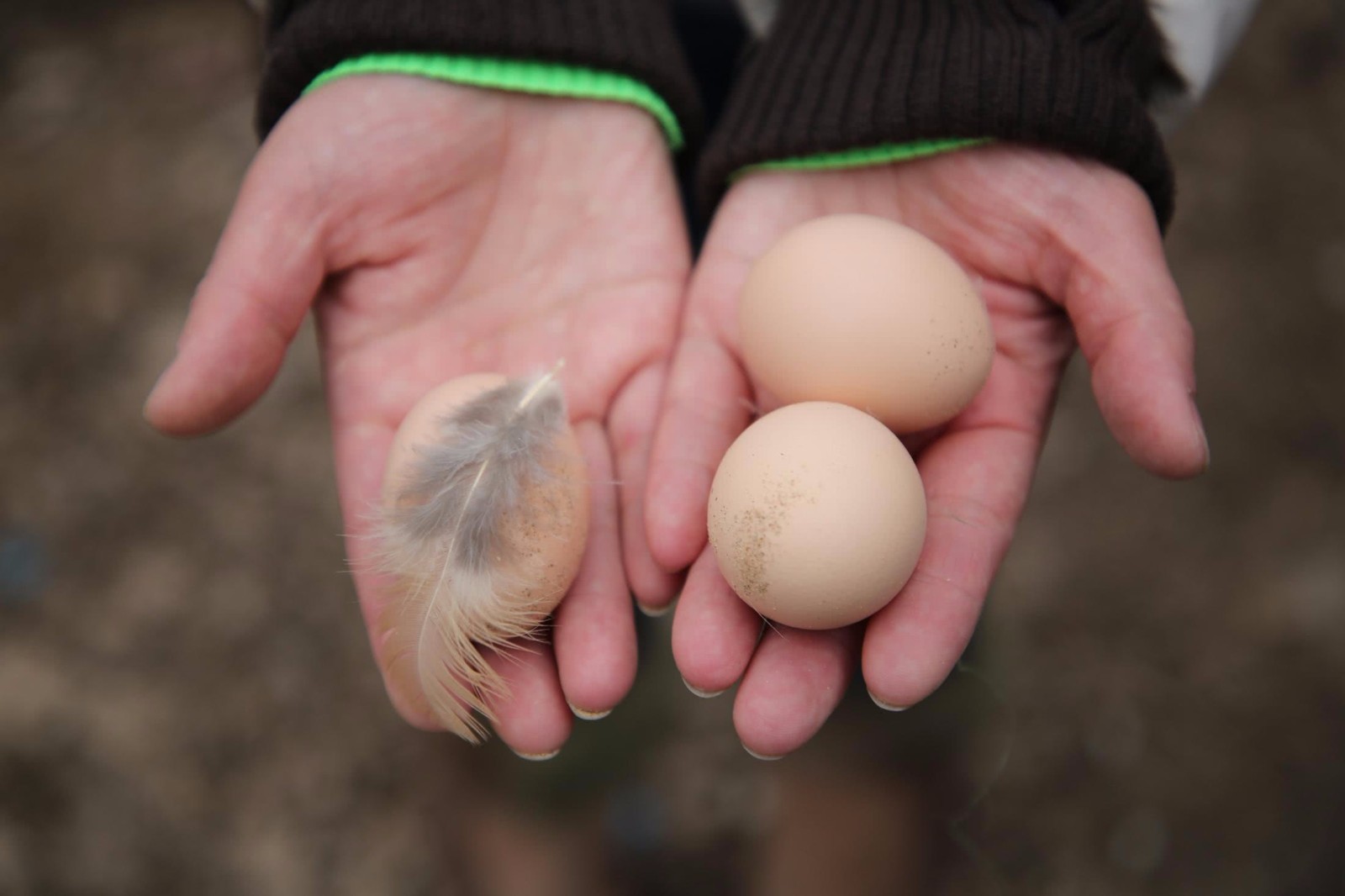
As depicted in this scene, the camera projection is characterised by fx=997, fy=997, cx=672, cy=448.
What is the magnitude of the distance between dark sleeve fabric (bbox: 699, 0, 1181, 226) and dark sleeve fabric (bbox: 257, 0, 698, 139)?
21 centimetres

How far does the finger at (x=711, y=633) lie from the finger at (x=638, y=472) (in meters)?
0.09

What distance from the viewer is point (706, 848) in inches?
108

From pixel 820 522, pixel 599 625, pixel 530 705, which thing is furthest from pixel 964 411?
pixel 530 705

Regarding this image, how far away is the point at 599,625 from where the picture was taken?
1.61 meters

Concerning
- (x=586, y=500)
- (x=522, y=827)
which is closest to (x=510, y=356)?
(x=586, y=500)

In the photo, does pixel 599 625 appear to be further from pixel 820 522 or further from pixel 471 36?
pixel 471 36

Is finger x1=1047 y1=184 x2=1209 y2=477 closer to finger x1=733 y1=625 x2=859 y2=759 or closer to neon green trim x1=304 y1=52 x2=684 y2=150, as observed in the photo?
finger x1=733 y1=625 x2=859 y2=759

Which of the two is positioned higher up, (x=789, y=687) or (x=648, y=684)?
(x=789, y=687)

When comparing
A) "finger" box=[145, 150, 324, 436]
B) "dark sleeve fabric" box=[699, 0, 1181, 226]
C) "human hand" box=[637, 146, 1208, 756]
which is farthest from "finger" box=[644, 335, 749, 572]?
"finger" box=[145, 150, 324, 436]

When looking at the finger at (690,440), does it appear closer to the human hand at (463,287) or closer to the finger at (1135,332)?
the human hand at (463,287)

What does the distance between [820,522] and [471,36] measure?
1.19 m

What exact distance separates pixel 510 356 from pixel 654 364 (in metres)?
0.28

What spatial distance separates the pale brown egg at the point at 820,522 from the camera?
4.75 feet

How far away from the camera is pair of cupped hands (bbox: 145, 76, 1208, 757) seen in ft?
5.08
